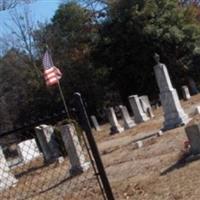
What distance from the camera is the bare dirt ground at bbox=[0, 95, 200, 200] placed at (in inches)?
370

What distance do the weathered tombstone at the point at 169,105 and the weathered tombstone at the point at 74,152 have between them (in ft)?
13.3

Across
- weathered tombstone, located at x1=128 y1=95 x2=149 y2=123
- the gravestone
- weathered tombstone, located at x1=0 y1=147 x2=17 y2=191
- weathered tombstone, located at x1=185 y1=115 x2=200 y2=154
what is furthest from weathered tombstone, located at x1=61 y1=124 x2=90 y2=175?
the gravestone

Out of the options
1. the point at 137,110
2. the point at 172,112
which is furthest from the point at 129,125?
the point at 172,112

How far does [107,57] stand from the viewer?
43031mm

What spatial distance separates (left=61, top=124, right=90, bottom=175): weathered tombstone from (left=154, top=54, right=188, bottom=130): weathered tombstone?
160 inches

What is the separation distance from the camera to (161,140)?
16281mm

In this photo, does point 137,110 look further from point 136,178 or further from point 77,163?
point 136,178

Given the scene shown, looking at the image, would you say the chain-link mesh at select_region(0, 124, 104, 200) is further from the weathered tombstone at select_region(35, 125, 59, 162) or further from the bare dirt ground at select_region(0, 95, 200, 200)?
the weathered tombstone at select_region(35, 125, 59, 162)

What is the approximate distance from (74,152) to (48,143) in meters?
6.94

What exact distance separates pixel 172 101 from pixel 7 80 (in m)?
32.9

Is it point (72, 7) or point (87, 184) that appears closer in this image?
point (87, 184)

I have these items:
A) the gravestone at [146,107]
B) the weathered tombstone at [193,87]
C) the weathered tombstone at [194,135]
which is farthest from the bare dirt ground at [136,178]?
the weathered tombstone at [193,87]

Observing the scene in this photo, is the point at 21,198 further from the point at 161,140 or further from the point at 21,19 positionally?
the point at 21,19

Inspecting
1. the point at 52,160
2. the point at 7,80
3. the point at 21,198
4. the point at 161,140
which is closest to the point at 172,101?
the point at 161,140
